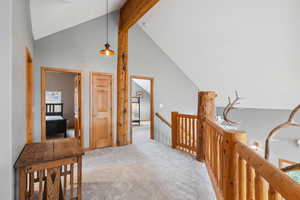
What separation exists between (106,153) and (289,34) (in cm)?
455

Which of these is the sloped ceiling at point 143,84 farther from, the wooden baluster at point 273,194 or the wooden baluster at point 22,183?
the wooden baluster at point 273,194

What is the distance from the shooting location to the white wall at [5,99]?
3.72ft

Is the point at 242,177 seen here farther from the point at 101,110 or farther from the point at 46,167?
the point at 101,110

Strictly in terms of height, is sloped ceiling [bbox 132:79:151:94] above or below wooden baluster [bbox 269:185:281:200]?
above

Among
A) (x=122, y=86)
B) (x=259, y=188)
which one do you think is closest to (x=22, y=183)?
(x=259, y=188)

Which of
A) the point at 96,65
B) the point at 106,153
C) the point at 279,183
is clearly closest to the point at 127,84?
the point at 96,65

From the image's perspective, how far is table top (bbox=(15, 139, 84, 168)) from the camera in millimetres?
1415

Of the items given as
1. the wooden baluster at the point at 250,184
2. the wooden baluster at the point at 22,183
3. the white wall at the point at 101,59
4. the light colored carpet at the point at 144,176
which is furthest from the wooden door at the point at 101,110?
the wooden baluster at the point at 250,184

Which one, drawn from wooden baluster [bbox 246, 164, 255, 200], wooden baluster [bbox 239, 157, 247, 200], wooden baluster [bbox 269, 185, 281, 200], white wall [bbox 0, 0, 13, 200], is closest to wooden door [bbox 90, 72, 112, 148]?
white wall [bbox 0, 0, 13, 200]

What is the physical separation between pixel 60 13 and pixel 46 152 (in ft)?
8.13

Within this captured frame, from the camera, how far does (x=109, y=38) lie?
4074 mm

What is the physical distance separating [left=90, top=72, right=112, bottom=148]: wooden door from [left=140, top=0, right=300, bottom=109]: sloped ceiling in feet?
7.45

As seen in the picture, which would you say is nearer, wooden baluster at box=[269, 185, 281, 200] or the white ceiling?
wooden baluster at box=[269, 185, 281, 200]

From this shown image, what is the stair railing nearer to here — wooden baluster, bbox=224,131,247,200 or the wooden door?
wooden baluster, bbox=224,131,247,200
